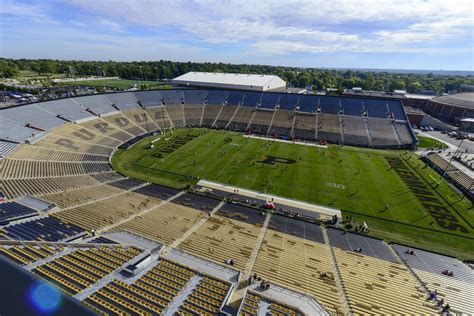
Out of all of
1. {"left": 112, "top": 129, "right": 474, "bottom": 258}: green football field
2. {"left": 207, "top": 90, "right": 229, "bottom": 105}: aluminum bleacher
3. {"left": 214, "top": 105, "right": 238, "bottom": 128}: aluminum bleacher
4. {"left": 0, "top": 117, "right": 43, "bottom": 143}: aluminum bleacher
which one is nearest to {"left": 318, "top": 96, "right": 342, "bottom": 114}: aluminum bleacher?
{"left": 112, "top": 129, "right": 474, "bottom": 258}: green football field

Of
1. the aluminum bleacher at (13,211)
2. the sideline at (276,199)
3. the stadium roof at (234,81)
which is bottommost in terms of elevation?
the sideline at (276,199)

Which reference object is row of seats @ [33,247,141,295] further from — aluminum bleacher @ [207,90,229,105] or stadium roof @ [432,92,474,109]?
stadium roof @ [432,92,474,109]

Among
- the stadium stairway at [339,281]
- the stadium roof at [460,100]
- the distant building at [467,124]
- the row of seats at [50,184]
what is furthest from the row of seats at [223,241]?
the stadium roof at [460,100]

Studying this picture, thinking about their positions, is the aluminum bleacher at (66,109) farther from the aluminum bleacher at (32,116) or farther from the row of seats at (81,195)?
the row of seats at (81,195)

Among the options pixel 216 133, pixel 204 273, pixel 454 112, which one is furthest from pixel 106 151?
pixel 454 112

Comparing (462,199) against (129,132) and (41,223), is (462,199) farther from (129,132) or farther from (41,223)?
(129,132)
